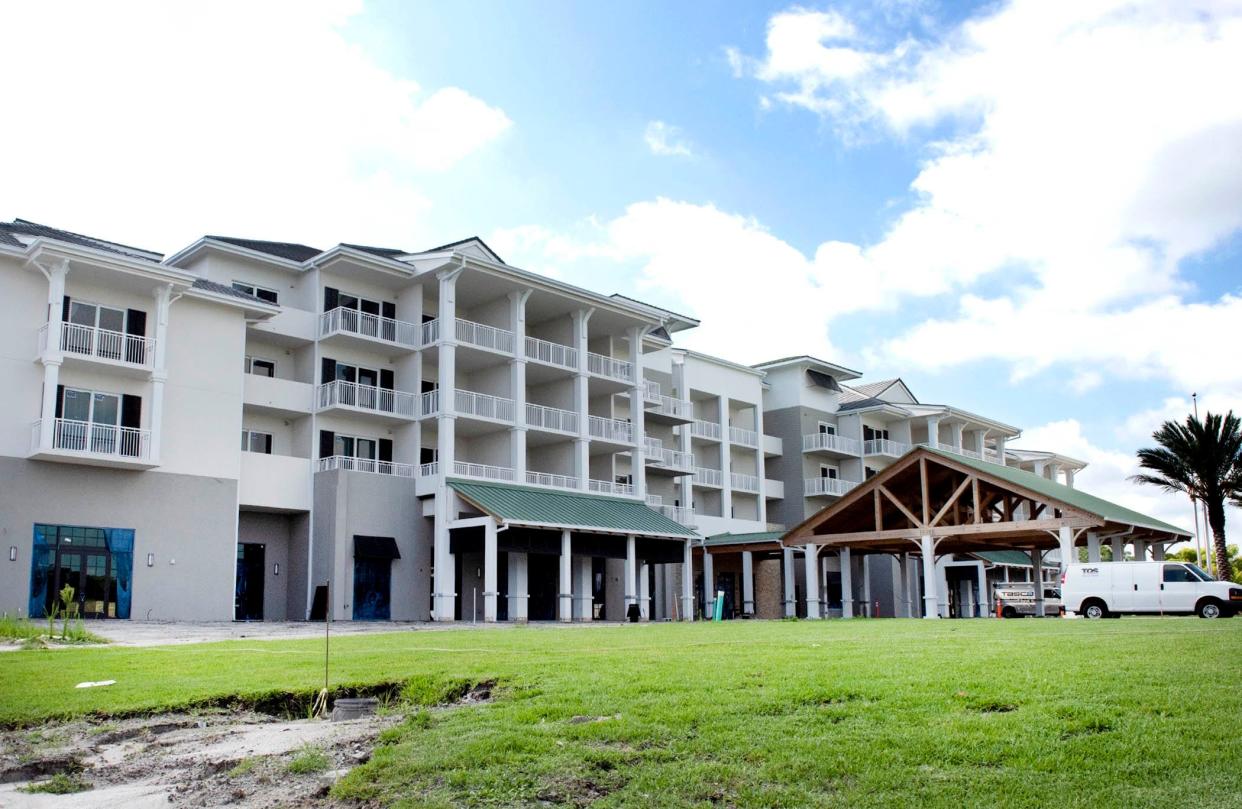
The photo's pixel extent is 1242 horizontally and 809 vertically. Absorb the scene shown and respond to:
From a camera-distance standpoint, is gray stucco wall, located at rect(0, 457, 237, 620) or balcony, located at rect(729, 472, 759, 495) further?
balcony, located at rect(729, 472, 759, 495)

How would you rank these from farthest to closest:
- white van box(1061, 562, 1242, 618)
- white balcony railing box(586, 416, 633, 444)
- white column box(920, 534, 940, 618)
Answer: white balcony railing box(586, 416, 633, 444)
white column box(920, 534, 940, 618)
white van box(1061, 562, 1242, 618)

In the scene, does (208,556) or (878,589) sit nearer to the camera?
(208,556)

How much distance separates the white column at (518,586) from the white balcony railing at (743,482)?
19.9 meters

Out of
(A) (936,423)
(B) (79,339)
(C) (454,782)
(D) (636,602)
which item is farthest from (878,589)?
(C) (454,782)

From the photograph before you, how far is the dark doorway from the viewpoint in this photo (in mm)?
37906

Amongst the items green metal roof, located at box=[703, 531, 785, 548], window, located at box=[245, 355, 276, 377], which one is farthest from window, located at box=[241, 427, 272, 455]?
green metal roof, located at box=[703, 531, 785, 548]

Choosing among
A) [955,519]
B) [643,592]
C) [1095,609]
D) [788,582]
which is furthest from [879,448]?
[1095,609]

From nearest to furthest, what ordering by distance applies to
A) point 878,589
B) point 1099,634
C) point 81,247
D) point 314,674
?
point 314,674 → point 1099,634 → point 81,247 → point 878,589

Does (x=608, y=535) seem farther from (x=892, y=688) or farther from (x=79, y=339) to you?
(x=892, y=688)

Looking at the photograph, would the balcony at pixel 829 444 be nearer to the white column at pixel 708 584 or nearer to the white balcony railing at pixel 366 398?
the white column at pixel 708 584

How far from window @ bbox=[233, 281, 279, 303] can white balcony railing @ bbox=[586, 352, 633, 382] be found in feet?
41.2

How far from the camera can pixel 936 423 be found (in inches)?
2670

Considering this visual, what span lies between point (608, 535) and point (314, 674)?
28392 millimetres

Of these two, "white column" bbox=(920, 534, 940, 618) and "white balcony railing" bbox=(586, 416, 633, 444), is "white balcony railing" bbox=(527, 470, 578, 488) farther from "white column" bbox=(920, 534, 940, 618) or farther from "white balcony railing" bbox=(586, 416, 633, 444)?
"white column" bbox=(920, 534, 940, 618)
